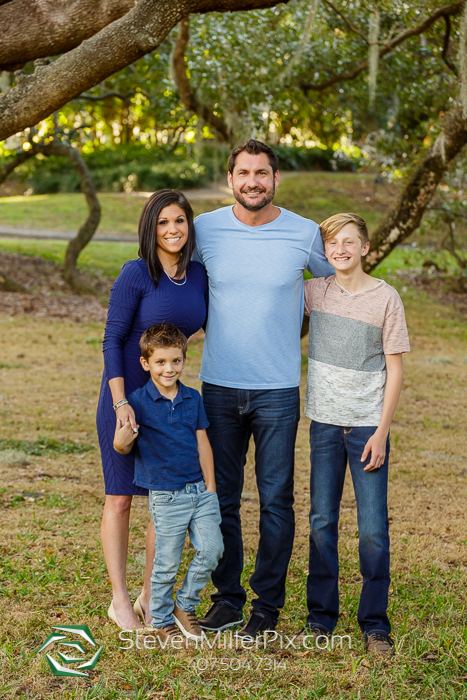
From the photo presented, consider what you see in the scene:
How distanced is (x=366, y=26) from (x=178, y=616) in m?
8.51

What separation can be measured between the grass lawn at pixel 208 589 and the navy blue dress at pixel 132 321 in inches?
29.2

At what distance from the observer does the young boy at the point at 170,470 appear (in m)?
3.00

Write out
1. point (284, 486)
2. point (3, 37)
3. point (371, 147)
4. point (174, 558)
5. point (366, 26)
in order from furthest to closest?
1. point (371, 147)
2. point (366, 26)
3. point (3, 37)
4. point (284, 486)
5. point (174, 558)

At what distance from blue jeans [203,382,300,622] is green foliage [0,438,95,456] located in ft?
9.62

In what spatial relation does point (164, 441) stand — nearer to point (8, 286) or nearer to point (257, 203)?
point (257, 203)

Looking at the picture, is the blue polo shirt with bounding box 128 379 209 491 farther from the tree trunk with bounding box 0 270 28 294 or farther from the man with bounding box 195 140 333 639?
the tree trunk with bounding box 0 270 28 294

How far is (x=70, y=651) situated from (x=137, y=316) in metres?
1.43

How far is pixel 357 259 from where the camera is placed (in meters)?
3.14

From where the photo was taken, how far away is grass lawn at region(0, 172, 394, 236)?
22.3m

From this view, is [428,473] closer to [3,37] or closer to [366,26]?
[3,37]

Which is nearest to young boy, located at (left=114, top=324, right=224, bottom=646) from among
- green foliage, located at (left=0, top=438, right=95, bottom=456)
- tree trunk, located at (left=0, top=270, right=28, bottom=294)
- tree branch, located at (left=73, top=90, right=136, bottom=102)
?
green foliage, located at (left=0, top=438, right=95, bottom=456)

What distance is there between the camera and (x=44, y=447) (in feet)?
19.7

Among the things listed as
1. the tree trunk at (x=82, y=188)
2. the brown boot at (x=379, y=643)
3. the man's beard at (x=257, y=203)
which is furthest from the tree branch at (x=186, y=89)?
the brown boot at (x=379, y=643)

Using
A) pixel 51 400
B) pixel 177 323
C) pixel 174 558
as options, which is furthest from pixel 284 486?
pixel 51 400
